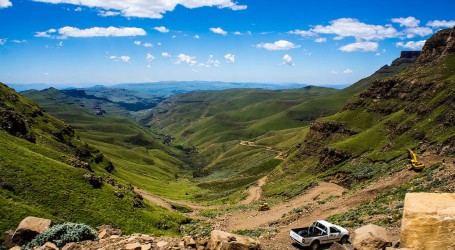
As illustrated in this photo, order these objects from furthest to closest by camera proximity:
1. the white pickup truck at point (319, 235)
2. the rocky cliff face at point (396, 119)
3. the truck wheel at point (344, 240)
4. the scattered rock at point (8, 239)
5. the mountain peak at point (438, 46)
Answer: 1. the mountain peak at point (438, 46)
2. the rocky cliff face at point (396, 119)
3. the truck wheel at point (344, 240)
4. the white pickup truck at point (319, 235)
5. the scattered rock at point (8, 239)

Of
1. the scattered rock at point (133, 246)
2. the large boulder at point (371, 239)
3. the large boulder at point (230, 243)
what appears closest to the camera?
the large boulder at point (230, 243)

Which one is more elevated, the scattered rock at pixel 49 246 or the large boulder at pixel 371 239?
the large boulder at pixel 371 239

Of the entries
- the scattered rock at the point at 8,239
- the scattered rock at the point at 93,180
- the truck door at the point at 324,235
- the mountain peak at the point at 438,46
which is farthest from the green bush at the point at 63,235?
the mountain peak at the point at 438,46

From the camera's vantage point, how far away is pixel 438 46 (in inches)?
4365

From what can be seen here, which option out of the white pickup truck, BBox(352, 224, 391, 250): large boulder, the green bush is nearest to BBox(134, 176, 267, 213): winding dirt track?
the white pickup truck

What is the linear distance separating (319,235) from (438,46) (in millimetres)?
109398

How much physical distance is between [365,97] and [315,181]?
48392mm

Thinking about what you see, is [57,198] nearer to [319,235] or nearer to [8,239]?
[8,239]

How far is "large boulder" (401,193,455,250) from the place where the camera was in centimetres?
1603

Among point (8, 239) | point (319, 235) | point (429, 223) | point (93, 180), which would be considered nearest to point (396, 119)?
point (319, 235)

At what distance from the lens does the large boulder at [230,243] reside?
2167 centimetres

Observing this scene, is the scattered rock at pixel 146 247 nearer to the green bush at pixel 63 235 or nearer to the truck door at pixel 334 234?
the green bush at pixel 63 235

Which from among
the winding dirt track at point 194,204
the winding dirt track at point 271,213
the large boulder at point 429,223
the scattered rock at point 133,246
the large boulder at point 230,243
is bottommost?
the winding dirt track at point 194,204

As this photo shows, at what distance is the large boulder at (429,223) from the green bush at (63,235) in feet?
77.1
